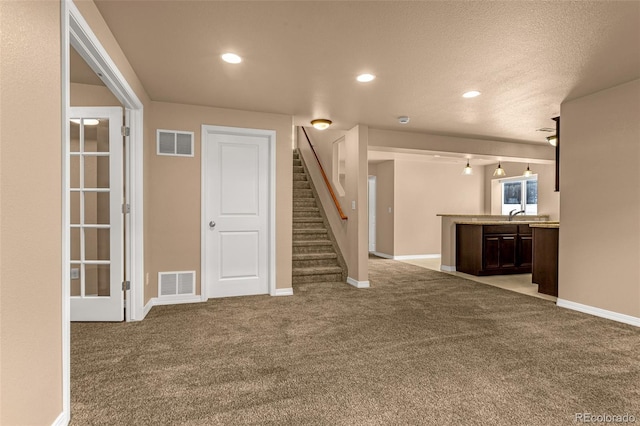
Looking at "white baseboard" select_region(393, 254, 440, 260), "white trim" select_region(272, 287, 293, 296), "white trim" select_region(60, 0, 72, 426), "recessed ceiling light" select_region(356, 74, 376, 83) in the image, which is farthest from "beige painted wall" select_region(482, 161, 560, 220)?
"white trim" select_region(60, 0, 72, 426)

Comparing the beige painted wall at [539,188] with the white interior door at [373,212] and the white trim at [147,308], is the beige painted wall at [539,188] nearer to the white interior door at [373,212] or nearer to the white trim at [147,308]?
the white interior door at [373,212]

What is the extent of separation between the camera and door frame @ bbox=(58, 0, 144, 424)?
66.8 inches

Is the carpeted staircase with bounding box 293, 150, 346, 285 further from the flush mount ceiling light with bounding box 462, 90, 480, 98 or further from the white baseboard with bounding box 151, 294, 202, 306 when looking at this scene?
the flush mount ceiling light with bounding box 462, 90, 480, 98

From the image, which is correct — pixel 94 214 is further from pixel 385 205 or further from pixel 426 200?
pixel 426 200

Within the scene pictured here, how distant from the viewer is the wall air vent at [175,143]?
3.98 metres

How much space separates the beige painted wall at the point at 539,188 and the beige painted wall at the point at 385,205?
106 inches

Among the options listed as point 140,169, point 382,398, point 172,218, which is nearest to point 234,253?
point 172,218

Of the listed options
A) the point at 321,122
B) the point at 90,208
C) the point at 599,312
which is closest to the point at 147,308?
the point at 90,208

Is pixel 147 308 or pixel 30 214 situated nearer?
pixel 30 214

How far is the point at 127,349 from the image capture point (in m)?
2.67

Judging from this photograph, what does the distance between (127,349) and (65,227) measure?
1.38 m

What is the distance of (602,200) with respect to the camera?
3.61 metres

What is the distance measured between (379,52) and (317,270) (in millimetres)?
3342

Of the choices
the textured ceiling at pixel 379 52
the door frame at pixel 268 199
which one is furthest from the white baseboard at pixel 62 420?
the door frame at pixel 268 199
